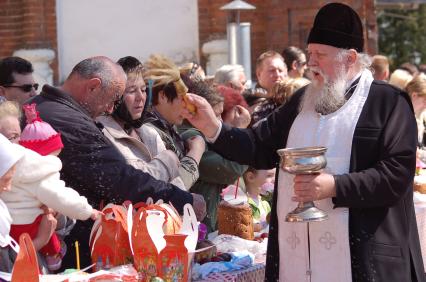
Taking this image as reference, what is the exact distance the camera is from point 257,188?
670 centimetres

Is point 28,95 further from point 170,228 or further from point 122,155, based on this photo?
point 170,228

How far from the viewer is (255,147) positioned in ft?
15.3

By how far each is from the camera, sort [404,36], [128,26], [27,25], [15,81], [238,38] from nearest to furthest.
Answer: [15,81]
[238,38]
[128,26]
[27,25]
[404,36]

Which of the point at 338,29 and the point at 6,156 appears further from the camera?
the point at 338,29

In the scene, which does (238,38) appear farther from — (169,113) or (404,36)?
(404,36)

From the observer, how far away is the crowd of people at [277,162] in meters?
4.23

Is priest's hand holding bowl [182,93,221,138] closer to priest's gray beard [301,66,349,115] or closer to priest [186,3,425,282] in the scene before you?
priest [186,3,425,282]

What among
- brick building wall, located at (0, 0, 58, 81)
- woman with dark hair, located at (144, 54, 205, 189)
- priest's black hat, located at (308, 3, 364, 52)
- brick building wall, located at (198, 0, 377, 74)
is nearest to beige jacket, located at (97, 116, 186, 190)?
woman with dark hair, located at (144, 54, 205, 189)

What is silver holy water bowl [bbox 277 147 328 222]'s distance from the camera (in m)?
4.09

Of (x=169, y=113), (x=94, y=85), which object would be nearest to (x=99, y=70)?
(x=94, y=85)

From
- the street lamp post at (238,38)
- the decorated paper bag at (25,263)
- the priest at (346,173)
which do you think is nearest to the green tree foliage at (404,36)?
the street lamp post at (238,38)

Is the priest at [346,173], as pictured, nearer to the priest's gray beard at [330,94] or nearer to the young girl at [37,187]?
the priest's gray beard at [330,94]

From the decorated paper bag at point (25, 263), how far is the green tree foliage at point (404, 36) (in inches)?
985

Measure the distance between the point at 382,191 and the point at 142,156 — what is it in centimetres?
153
